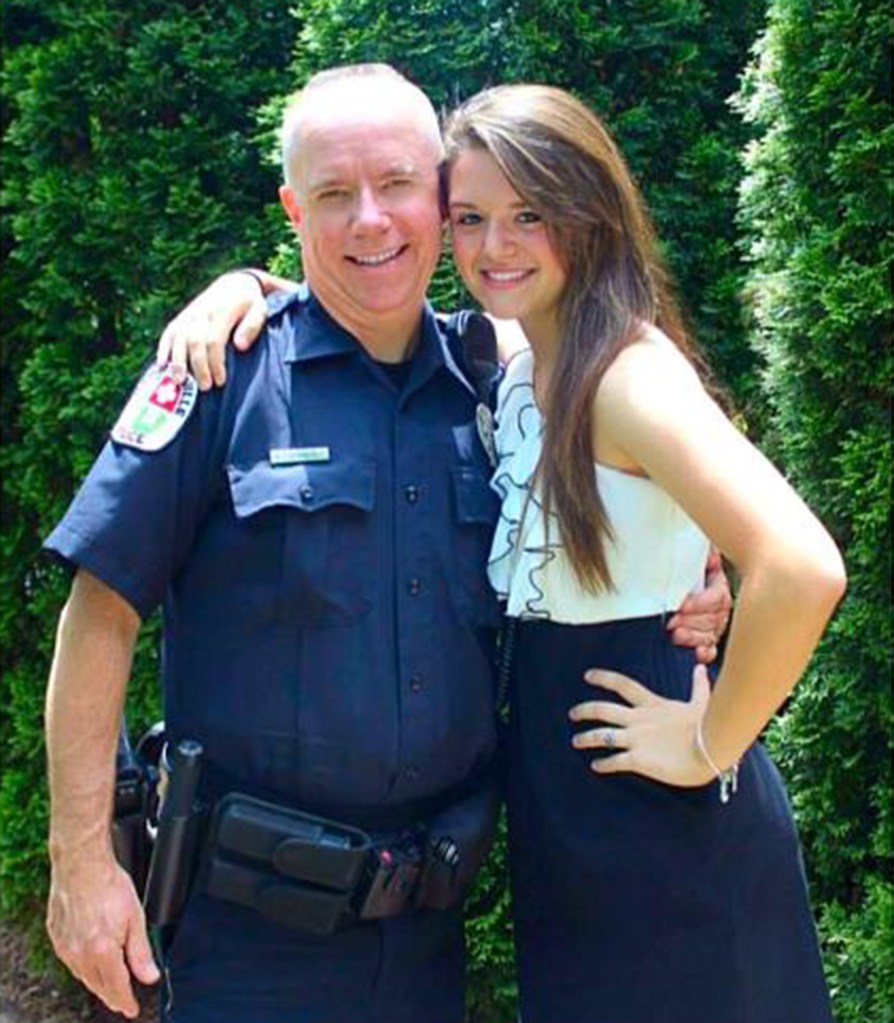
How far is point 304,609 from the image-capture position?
2.06 meters

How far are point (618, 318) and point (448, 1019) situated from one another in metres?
1.14

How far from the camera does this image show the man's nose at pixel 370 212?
7.02 feet

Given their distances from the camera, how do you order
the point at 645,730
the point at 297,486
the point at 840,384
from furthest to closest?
the point at 840,384 → the point at 297,486 → the point at 645,730

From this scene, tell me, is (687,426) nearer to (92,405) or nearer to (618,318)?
(618,318)

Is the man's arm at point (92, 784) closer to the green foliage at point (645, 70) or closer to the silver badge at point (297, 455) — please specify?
the silver badge at point (297, 455)

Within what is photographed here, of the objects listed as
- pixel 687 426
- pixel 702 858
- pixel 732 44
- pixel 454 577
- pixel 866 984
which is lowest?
pixel 866 984

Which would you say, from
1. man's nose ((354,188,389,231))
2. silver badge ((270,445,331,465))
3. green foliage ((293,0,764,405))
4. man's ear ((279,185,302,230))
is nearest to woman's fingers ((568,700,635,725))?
silver badge ((270,445,331,465))

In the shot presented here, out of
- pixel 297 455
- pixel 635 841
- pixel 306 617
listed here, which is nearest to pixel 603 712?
pixel 635 841

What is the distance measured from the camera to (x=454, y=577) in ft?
7.00

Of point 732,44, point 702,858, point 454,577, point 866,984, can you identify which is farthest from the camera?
point 732,44

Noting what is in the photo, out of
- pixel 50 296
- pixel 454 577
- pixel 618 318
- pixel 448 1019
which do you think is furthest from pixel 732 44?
pixel 448 1019

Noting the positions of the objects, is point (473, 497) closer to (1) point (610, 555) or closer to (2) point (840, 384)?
(1) point (610, 555)

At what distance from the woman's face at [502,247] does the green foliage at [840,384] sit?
2.44 ft

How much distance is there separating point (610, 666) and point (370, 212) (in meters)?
0.77
